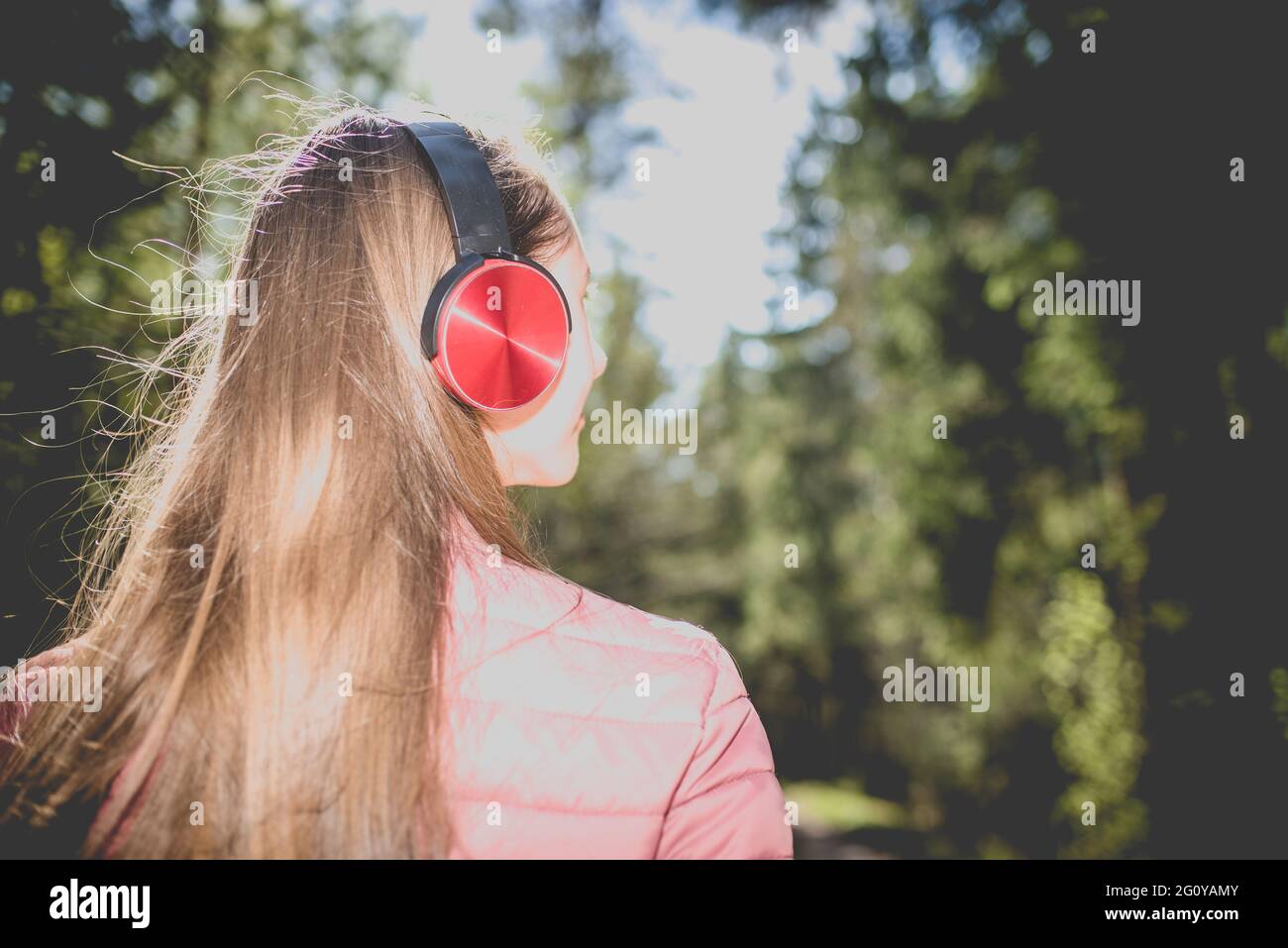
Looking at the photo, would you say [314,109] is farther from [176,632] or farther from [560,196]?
[176,632]

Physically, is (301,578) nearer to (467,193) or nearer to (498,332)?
(498,332)

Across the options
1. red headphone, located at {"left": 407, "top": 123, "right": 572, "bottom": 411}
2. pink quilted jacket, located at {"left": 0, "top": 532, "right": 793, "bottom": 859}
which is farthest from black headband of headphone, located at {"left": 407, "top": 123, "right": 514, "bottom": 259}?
pink quilted jacket, located at {"left": 0, "top": 532, "right": 793, "bottom": 859}

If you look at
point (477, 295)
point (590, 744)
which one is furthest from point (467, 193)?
point (590, 744)

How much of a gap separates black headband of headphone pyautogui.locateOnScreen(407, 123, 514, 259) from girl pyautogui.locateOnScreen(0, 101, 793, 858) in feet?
0.10

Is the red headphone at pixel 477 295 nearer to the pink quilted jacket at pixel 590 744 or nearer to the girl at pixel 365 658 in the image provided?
the girl at pixel 365 658

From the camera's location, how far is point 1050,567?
8750 mm

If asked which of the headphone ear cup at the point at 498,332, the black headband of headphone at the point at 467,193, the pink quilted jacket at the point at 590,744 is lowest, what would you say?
the pink quilted jacket at the point at 590,744

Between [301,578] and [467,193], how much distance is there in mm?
613

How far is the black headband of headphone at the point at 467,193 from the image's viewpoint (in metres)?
1.28

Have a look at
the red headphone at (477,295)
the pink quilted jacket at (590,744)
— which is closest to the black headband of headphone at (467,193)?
the red headphone at (477,295)

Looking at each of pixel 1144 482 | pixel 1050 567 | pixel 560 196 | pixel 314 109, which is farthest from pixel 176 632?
pixel 1050 567

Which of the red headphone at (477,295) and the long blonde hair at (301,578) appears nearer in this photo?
the long blonde hair at (301,578)

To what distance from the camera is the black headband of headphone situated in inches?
50.2
